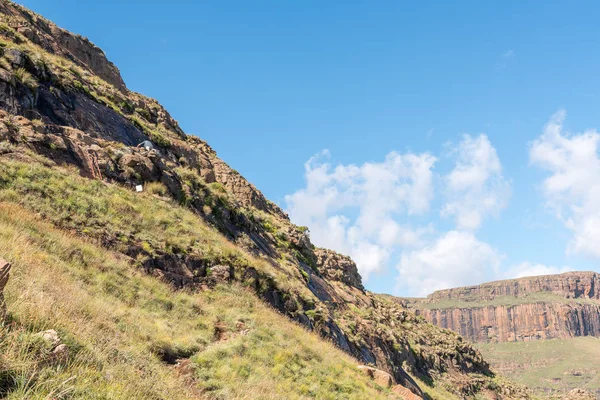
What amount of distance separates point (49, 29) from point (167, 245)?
A: 3225cm

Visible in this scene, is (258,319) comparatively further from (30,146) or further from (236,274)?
(30,146)

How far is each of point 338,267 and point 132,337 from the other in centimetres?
3683

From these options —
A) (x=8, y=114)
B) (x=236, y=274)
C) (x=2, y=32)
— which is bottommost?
(x=236, y=274)

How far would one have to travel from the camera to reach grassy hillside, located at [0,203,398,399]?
471 cm

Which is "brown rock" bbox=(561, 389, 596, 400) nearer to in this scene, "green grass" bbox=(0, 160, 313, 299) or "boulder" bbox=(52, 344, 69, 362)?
"green grass" bbox=(0, 160, 313, 299)

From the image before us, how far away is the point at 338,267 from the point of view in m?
44.1

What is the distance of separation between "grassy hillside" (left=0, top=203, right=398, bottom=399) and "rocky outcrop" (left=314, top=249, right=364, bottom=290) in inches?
1048

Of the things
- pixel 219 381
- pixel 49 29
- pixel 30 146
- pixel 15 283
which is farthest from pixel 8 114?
pixel 49 29

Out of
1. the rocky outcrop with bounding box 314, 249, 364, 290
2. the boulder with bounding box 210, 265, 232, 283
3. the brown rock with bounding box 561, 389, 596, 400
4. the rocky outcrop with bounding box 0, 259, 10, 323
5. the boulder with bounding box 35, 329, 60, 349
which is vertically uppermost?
the rocky outcrop with bounding box 314, 249, 364, 290

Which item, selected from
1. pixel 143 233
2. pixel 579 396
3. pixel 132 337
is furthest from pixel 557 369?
pixel 132 337

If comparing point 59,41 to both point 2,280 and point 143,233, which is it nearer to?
point 143,233

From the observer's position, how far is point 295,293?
1973cm

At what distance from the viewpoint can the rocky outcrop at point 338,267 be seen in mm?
41844

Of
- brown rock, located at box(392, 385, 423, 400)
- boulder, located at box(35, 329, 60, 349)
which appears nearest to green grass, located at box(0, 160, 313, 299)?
brown rock, located at box(392, 385, 423, 400)
